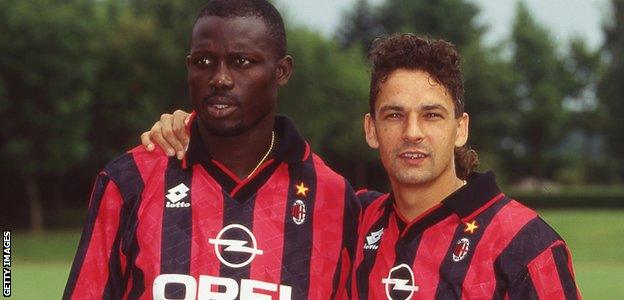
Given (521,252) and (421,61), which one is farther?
(421,61)

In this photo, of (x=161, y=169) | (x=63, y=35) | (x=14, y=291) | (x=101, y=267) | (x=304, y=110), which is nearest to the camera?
(x=101, y=267)

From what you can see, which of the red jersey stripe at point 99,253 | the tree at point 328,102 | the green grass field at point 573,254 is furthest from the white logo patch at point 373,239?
the tree at point 328,102

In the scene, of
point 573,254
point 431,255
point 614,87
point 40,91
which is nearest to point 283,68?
point 431,255

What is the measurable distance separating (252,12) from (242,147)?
0.50 metres

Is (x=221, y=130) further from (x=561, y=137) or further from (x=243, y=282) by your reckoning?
(x=561, y=137)

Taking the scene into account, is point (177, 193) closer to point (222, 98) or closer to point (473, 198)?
point (222, 98)

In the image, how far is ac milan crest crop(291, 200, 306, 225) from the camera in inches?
137

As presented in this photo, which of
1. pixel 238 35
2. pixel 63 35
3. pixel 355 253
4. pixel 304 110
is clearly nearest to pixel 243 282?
pixel 355 253

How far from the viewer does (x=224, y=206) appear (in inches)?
135

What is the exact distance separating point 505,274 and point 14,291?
9.69m

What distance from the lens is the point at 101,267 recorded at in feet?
10.7

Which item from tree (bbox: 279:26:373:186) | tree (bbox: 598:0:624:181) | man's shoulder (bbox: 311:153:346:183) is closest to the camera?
man's shoulder (bbox: 311:153:346:183)

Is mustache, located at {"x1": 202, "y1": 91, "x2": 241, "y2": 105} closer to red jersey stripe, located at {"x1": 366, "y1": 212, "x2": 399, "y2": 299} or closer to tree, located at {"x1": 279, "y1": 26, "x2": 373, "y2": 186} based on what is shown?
red jersey stripe, located at {"x1": 366, "y1": 212, "x2": 399, "y2": 299}

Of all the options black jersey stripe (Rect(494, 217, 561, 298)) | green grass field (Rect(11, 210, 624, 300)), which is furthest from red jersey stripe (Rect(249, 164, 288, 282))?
green grass field (Rect(11, 210, 624, 300))
